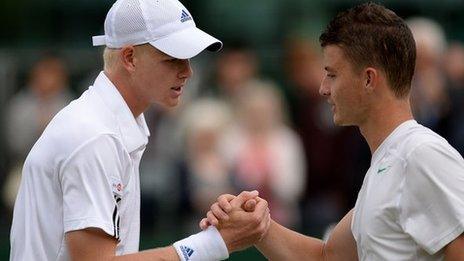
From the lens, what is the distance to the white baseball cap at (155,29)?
5719mm

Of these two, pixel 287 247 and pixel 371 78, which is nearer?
pixel 371 78

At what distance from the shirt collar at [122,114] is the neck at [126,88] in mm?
32

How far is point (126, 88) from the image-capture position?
19.0 feet

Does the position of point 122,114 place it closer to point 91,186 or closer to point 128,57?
point 128,57

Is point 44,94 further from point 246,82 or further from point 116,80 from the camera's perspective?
point 116,80

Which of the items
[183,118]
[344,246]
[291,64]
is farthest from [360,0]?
[344,246]

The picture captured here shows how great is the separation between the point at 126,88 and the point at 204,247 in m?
0.76

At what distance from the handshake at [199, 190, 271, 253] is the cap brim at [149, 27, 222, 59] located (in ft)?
2.22

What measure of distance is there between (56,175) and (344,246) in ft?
4.30

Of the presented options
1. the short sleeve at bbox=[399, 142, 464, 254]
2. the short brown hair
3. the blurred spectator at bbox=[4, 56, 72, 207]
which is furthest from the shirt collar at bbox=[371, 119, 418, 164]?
the blurred spectator at bbox=[4, 56, 72, 207]

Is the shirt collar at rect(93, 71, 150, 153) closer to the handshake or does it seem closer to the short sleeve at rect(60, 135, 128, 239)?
the short sleeve at rect(60, 135, 128, 239)

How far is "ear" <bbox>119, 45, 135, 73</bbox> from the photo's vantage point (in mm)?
5734

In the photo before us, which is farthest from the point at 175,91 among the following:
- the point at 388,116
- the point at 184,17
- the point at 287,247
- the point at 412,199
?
the point at 412,199

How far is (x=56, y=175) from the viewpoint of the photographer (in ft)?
17.9
